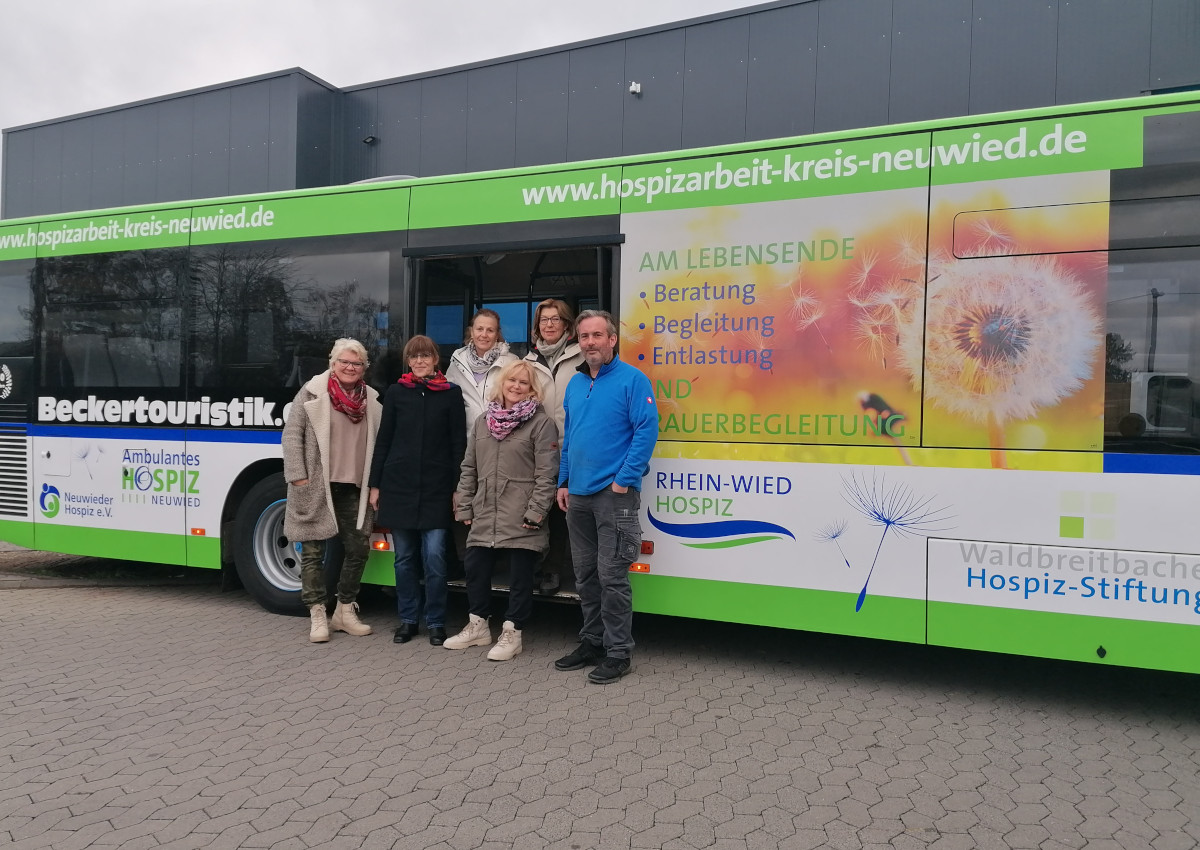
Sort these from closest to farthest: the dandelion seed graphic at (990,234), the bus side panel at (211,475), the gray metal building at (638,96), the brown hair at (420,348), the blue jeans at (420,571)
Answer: the dandelion seed graphic at (990,234), the brown hair at (420,348), the blue jeans at (420,571), the bus side panel at (211,475), the gray metal building at (638,96)

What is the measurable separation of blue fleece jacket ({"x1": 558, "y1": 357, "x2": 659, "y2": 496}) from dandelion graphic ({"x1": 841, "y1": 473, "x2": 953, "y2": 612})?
1108 millimetres

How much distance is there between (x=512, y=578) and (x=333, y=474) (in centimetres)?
141

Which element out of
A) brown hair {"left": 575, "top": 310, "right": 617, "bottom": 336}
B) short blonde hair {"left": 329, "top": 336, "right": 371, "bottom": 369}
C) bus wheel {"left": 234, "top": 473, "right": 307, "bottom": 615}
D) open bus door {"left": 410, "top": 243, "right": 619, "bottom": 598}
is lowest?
bus wheel {"left": 234, "top": 473, "right": 307, "bottom": 615}

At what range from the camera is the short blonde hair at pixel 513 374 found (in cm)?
487

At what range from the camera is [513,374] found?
4867 millimetres

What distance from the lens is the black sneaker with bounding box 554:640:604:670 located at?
4816 mm

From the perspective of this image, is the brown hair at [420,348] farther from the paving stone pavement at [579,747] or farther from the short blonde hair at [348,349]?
the paving stone pavement at [579,747]

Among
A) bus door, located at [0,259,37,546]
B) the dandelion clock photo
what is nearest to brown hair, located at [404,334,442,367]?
the dandelion clock photo

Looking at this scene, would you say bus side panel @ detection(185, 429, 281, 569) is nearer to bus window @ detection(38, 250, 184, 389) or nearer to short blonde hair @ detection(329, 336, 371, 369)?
bus window @ detection(38, 250, 184, 389)

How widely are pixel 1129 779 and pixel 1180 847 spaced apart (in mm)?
573

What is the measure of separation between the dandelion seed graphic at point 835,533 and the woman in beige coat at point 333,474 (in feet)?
9.54

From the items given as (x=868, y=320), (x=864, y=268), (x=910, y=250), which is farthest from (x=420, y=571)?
(x=910, y=250)

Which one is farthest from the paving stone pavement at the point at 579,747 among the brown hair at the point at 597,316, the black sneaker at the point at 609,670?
the brown hair at the point at 597,316

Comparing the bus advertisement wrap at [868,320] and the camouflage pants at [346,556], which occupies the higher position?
the bus advertisement wrap at [868,320]
